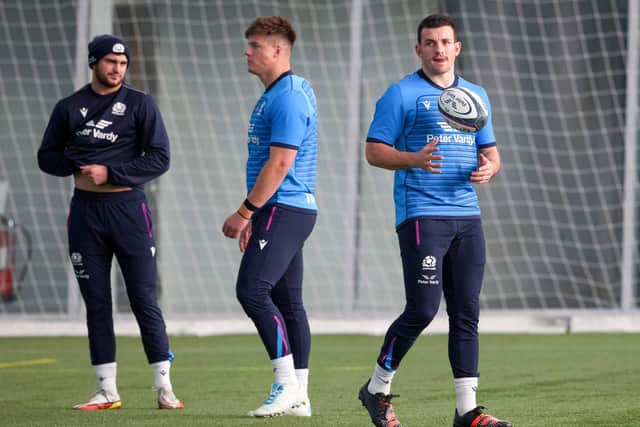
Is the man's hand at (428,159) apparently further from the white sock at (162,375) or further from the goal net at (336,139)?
the goal net at (336,139)

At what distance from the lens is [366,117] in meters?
12.1

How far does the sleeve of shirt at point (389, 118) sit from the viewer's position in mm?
5016

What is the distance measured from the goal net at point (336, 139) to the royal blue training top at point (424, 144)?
6825mm

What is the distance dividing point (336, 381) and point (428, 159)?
270cm

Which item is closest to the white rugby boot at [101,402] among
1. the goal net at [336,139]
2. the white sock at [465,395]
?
the white sock at [465,395]

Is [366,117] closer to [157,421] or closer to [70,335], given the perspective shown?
[70,335]

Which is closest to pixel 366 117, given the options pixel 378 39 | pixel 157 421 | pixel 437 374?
pixel 378 39

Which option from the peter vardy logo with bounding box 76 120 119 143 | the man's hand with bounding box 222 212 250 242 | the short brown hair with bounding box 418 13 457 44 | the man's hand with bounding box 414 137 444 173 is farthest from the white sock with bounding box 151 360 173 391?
the short brown hair with bounding box 418 13 457 44

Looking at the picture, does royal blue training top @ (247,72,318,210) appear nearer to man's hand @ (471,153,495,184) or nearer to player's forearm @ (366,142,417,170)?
player's forearm @ (366,142,417,170)

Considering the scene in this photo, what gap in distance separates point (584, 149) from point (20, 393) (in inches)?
271

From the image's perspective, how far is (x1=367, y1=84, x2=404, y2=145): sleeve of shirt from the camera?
5016 millimetres

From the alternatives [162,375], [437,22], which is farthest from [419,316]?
[162,375]

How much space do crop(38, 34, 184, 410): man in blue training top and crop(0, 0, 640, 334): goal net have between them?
6039 mm

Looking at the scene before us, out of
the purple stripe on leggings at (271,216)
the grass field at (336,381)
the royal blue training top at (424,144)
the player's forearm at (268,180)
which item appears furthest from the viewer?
the grass field at (336,381)
